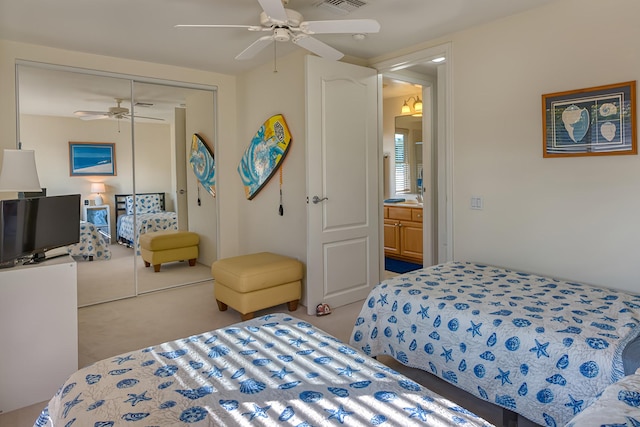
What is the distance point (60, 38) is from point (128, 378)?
134 inches

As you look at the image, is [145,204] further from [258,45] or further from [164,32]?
[258,45]

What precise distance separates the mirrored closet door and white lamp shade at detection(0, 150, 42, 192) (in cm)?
122

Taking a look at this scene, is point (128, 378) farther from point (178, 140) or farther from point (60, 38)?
point (178, 140)

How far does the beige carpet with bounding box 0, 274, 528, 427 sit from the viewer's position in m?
2.36

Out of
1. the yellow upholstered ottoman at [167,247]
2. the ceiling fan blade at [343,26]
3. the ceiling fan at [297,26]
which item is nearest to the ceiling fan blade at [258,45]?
the ceiling fan at [297,26]

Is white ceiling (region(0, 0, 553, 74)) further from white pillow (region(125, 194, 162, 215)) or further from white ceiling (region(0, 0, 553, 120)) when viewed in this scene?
white pillow (region(125, 194, 162, 215))

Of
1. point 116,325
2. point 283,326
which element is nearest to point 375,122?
point 283,326

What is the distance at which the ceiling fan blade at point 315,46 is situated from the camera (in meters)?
2.71

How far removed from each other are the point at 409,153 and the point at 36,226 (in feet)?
17.3

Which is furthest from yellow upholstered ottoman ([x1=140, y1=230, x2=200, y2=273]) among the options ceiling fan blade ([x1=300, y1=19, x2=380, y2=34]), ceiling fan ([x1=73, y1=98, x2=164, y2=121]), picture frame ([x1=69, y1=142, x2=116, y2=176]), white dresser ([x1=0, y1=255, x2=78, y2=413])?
ceiling fan blade ([x1=300, y1=19, x2=380, y2=34])

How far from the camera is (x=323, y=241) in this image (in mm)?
3773

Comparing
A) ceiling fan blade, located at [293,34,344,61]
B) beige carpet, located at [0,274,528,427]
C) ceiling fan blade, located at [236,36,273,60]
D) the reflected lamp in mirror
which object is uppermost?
ceiling fan blade, located at [236,36,273,60]

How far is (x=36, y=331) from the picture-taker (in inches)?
93.4

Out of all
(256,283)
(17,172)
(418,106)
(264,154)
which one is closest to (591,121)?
(256,283)
